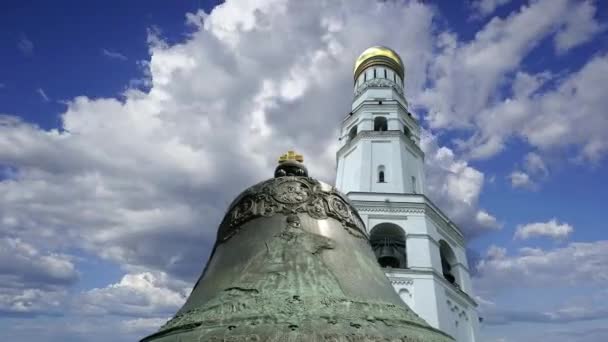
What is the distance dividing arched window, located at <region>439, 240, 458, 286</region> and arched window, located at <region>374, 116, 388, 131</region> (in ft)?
25.1

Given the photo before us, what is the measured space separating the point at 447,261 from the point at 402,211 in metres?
4.41

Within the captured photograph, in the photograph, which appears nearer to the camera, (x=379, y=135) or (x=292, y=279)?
(x=292, y=279)

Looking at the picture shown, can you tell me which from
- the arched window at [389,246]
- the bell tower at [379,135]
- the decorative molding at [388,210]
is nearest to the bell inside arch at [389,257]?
the arched window at [389,246]

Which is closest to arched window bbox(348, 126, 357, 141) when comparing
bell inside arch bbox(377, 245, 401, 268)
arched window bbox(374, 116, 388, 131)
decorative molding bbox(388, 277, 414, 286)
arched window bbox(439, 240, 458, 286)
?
arched window bbox(374, 116, 388, 131)

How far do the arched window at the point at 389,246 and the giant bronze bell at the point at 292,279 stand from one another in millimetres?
16996

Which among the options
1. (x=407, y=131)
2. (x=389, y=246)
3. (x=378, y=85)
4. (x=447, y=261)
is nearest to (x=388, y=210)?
(x=389, y=246)

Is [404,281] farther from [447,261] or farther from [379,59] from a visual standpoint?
[379,59]

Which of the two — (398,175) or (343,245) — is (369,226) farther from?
(343,245)

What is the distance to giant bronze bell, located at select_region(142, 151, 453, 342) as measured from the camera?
6.93 feet

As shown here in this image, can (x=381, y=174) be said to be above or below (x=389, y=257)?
above

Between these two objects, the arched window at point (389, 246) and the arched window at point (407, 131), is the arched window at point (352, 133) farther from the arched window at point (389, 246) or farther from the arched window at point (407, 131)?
the arched window at point (389, 246)

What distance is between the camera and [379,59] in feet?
92.9

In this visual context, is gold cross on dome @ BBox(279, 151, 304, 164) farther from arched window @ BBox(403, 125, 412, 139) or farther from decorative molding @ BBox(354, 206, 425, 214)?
arched window @ BBox(403, 125, 412, 139)

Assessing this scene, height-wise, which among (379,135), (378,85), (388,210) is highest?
(378,85)
